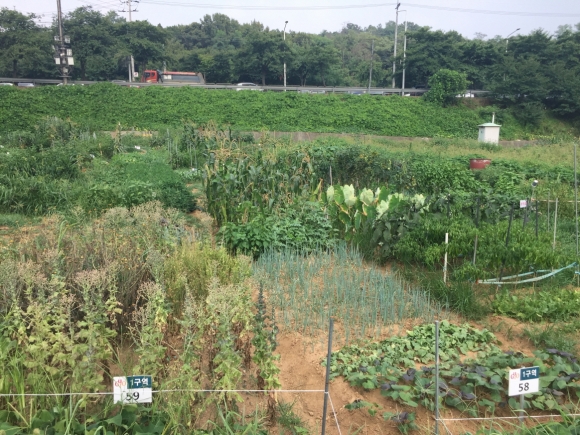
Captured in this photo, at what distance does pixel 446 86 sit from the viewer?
28.4 m

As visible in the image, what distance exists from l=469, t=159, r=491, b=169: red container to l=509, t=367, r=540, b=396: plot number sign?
11209 millimetres

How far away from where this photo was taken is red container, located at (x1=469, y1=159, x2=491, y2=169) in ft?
44.1

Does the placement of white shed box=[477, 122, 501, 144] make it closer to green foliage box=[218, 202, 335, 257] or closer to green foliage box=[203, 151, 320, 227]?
green foliage box=[203, 151, 320, 227]

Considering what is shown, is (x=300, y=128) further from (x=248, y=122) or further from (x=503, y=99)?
(x=503, y=99)

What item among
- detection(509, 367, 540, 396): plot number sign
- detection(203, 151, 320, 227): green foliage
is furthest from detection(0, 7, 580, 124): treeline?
detection(509, 367, 540, 396): plot number sign

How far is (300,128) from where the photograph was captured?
79.5ft

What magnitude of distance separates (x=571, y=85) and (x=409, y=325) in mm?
29320

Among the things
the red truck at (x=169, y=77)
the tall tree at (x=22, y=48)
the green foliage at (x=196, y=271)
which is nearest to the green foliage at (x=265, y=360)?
the green foliage at (x=196, y=271)

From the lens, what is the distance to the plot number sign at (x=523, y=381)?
9.37ft

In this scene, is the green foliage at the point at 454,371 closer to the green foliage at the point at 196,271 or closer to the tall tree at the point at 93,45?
the green foliage at the point at 196,271

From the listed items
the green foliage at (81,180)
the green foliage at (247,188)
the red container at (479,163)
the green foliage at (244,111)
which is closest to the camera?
the green foliage at (247,188)

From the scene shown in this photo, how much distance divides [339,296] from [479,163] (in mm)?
9927

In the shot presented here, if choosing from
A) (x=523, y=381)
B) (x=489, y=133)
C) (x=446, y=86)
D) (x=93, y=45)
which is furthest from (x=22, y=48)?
(x=523, y=381)

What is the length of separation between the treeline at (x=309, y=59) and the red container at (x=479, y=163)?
16877 mm
